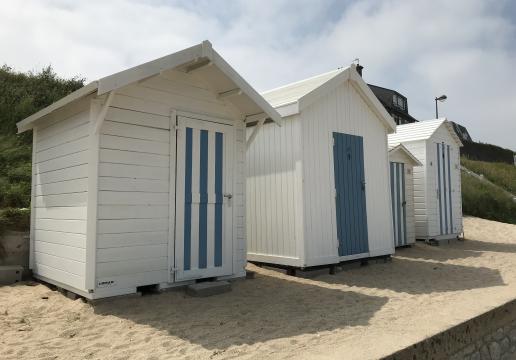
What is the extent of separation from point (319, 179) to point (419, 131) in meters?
6.52

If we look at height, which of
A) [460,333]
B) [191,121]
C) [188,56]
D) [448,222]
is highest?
[188,56]

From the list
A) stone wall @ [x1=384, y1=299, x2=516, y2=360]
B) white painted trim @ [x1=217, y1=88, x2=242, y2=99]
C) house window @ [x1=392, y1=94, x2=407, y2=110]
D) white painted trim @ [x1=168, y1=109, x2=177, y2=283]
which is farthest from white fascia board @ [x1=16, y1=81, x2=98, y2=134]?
house window @ [x1=392, y1=94, x2=407, y2=110]

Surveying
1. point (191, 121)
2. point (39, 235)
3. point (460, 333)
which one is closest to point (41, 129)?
point (39, 235)

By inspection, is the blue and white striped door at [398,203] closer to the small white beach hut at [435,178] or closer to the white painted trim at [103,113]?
A: the small white beach hut at [435,178]

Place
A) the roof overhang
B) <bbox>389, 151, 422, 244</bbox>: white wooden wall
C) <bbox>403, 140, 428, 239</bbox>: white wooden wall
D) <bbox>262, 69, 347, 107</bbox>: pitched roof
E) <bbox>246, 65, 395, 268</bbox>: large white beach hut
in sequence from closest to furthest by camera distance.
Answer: <bbox>246, 65, 395, 268</bbox>: large white beach hut < <bbox>262, 69, 347, 107</bbox>: pitched roof < the roof overhang < <bbox>389, 151, 422, 244</bbox>: white wooden wall < <bbox>403, 140, 428, 239</bbox>: white wooden wall

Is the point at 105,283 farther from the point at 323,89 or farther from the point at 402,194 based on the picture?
the point at 402,194

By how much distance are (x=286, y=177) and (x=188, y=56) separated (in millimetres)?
2898

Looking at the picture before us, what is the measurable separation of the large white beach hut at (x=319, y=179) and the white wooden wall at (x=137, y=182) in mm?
1659

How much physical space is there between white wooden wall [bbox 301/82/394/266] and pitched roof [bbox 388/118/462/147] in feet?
12.3

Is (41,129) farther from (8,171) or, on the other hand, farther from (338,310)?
(338,310)

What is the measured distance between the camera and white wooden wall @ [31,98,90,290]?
5242mm

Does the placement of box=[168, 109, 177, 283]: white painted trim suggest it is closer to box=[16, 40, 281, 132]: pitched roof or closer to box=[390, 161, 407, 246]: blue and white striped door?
box=[16, 40, 281, 132]: pitched roof

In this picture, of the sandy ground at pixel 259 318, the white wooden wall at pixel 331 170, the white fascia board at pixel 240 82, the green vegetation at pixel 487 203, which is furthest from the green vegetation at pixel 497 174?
the white fascia board at pixel 240 82

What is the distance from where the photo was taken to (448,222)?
12.6 m
